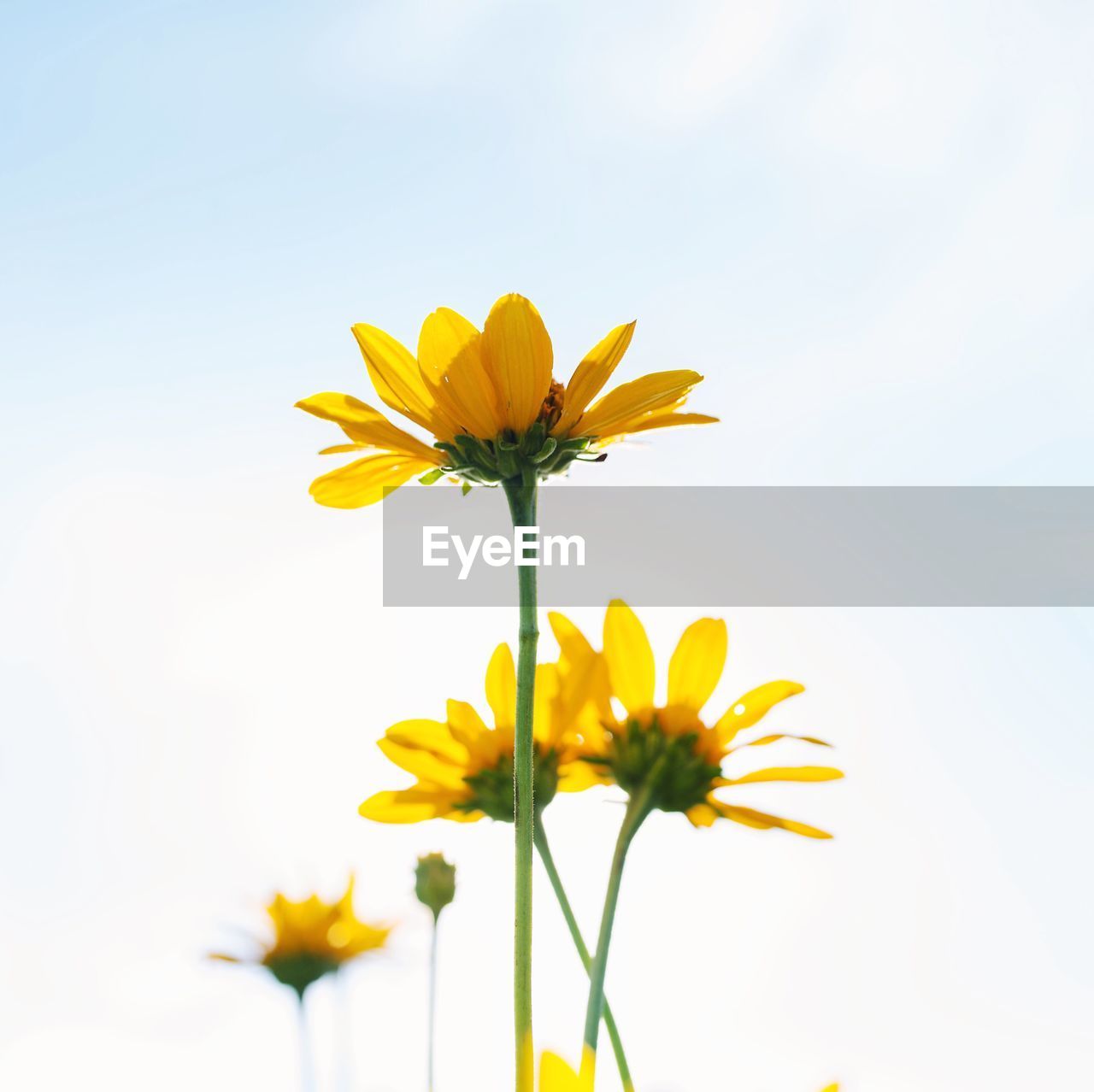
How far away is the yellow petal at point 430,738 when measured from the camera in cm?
78

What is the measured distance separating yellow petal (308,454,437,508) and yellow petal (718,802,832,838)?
33 centimetres

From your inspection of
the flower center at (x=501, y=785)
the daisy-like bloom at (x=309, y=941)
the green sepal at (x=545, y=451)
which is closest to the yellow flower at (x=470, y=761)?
the flower center at (x=501, y=785)

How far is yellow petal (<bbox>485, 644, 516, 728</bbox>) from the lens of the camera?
0.78 metres

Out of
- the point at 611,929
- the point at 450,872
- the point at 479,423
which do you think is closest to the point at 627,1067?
the point at 611,929

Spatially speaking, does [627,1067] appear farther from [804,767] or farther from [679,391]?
[679,391]

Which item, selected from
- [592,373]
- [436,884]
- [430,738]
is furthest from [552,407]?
[436,884]

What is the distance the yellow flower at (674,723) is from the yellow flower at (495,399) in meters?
0.13

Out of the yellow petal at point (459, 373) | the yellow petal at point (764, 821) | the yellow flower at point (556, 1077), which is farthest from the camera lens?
the yellow petal at point (459, 373)

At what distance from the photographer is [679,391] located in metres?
0.76

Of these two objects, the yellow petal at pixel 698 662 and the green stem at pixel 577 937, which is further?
the yellow petal at pixel 698 662

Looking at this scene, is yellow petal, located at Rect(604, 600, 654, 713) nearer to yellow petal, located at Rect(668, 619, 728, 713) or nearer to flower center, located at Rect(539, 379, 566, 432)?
yellow petal, located at Rect(668, 619, 728, 713)

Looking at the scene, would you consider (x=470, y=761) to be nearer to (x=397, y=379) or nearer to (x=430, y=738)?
(x=430, y=738)

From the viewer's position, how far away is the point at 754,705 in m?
0.77

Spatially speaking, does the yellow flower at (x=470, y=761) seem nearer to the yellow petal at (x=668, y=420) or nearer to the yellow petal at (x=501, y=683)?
the yellow petal at (x=501, y=683)
